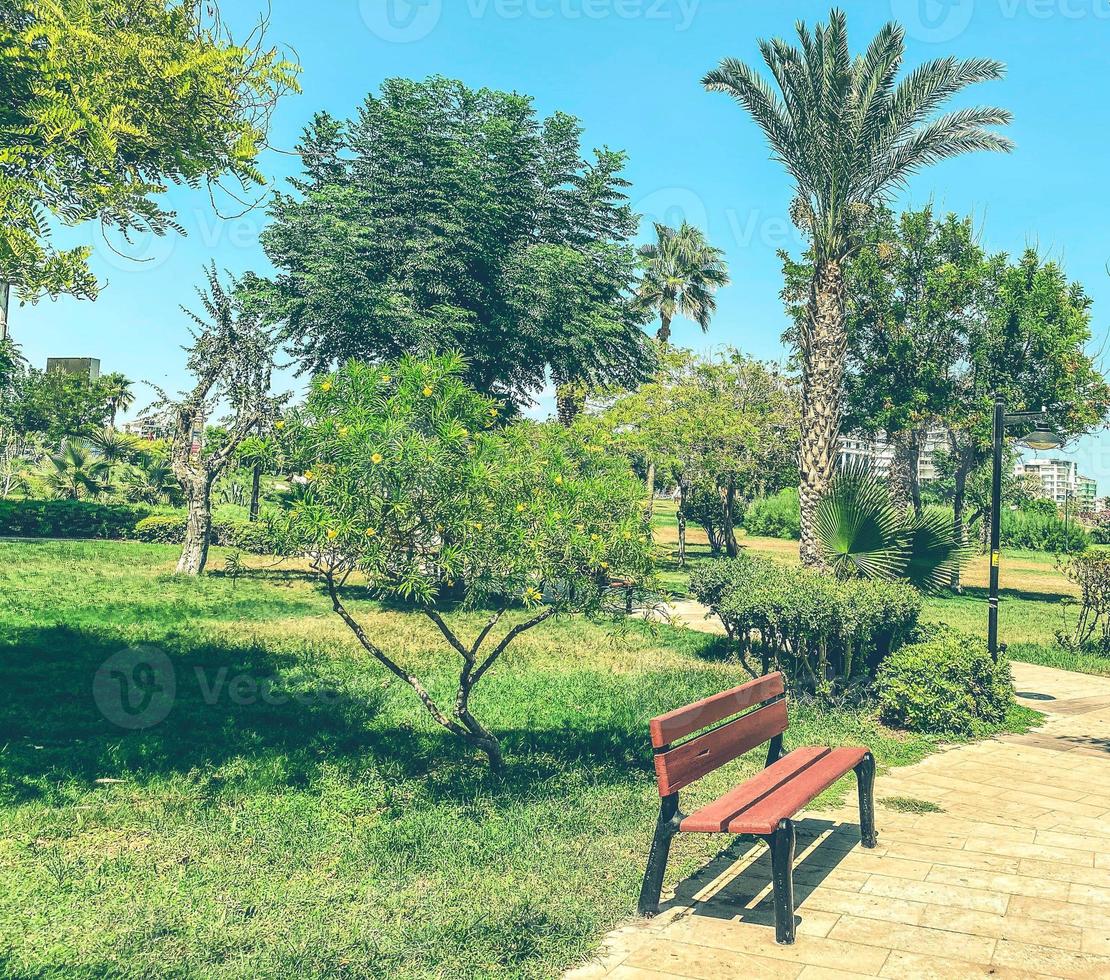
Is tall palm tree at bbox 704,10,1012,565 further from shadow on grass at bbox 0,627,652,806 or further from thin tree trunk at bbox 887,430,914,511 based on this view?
thin tree trunk at bbox 887,430,914,511

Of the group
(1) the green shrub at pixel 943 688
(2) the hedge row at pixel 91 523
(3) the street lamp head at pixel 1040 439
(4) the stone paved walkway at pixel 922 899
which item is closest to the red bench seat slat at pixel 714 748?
(4) the stone paved walkway at pixel 922 899

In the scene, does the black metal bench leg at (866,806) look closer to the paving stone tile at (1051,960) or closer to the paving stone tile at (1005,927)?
the paving stone tile at (1005,927)

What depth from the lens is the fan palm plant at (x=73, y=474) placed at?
30.1 meters

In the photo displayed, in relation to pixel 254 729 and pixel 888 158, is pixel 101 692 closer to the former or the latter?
pixel 254 729

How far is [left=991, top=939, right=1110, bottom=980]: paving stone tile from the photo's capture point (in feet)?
12.7

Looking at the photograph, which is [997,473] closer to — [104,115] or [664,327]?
[104,115]

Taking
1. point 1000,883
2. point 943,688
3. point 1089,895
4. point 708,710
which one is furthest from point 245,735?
point 943,688

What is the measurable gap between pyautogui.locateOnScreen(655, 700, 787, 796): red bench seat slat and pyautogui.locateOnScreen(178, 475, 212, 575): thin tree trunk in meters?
15.6

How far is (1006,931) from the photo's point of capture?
4.31m

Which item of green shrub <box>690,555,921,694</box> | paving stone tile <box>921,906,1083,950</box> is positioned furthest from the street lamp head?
paving stone tile <box>921,906,1083,950</box>

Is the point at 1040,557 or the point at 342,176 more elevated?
the point at 342,176

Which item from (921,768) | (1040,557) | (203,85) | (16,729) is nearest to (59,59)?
(203,85)

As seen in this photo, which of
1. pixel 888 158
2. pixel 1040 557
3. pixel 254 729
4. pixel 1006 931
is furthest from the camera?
pixel 1040 557

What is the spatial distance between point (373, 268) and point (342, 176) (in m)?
3.66
